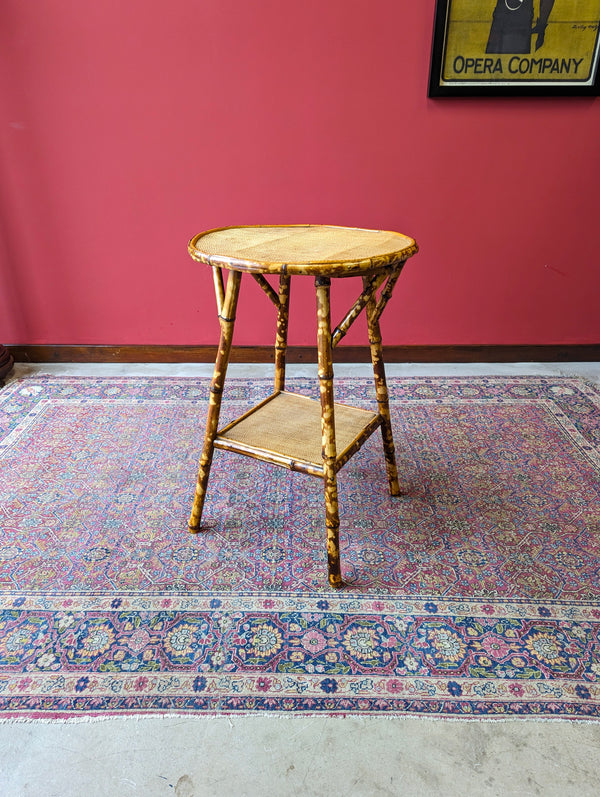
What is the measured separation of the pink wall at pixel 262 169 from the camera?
2.46m

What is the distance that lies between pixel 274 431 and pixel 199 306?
136 cm

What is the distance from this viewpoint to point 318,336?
4.61ft

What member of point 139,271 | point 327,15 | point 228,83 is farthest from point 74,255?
point 327,15

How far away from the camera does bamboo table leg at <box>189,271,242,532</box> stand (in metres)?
1.53

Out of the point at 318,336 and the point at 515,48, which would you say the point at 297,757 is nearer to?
the point at 318,336

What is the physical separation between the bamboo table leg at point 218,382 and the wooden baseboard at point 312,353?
4.48 feet

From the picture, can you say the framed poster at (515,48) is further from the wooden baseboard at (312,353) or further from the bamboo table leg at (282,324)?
the bamboo table leg at (282,324)

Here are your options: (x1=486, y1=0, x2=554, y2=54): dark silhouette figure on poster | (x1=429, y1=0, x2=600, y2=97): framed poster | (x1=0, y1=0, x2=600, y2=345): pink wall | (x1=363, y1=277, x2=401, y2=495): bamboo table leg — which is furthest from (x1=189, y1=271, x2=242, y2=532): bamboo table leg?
(x1=486, y1=0, x2=554, y2=54): dark silhouette figure on poster

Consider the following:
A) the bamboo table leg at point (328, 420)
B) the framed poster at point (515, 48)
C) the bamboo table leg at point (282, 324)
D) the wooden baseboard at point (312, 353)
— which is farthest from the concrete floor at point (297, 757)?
the framed poster at point (515, 48)

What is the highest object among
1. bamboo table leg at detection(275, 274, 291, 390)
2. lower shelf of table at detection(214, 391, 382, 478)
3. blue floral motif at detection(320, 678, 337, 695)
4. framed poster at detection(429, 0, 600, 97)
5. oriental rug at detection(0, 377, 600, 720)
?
framed poster at detection(429, 0, 600, 97)

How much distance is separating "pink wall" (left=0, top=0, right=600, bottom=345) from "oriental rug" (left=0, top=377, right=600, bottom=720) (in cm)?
69

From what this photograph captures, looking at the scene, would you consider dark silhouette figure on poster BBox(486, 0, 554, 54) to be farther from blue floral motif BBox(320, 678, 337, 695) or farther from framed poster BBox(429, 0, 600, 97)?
blue floral motif BBox(320, 678, 337, 695)

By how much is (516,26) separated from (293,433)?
2.08 m

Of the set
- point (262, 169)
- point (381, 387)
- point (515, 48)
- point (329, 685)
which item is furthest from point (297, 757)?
point (515, 48)
